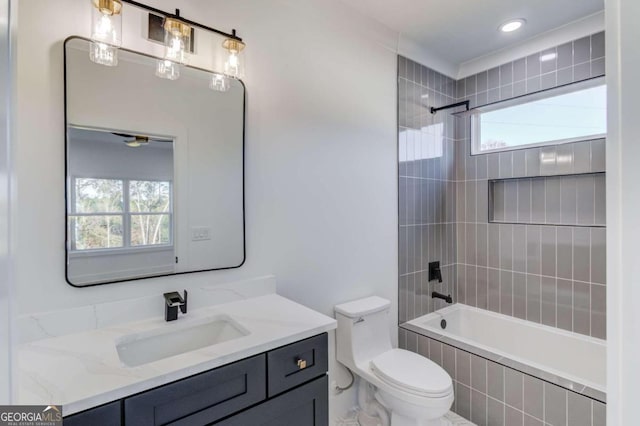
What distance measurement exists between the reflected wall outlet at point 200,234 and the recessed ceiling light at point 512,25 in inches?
95.9

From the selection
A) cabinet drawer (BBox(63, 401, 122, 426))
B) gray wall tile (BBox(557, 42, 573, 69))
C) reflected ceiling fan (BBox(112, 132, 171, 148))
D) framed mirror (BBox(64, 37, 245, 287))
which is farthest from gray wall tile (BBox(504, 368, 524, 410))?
reflected ceiling fan (BBox(112, 132, 171, 148))

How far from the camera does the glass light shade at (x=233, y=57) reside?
61.5 inches

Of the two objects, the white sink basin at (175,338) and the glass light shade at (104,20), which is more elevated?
the glass light shade at (104,20)

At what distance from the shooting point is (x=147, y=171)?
4.68ft

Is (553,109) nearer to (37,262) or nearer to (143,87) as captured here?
(143,87)

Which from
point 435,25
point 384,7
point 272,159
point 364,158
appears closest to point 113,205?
point 272,159

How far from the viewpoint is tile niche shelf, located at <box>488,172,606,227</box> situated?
7.53 feet

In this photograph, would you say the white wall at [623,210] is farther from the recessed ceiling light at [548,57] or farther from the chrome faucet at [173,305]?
the recessed ceiling light at [548,57]

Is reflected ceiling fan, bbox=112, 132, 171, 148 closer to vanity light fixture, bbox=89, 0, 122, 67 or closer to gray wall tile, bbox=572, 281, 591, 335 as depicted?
vanity light fixture, bbox=89, 0, 122, 67

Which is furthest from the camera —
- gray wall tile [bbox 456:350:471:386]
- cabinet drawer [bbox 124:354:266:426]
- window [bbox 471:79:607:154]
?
window [bbox 471:79:607:154]

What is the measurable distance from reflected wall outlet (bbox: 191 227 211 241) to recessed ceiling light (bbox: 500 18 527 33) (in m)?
2.44

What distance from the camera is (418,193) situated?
2.65 meters

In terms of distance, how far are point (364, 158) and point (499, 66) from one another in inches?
61.4

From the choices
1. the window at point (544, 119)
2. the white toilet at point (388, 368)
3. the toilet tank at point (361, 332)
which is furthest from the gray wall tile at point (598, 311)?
→ the toilet tank at point (361, 332)
